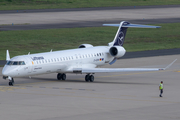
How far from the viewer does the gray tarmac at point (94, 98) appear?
23984 mm

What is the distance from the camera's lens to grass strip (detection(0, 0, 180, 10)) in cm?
11553

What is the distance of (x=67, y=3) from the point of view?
12350 centimetres

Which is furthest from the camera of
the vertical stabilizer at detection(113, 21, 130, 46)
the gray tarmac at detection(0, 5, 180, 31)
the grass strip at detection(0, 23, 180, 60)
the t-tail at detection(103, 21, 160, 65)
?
the gray tarmac at detection(0, 5, 180, 31)

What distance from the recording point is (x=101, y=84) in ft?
117

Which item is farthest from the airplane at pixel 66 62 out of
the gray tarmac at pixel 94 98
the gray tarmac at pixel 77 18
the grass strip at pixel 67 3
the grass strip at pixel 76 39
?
→ the grass strip at pixel 67 3

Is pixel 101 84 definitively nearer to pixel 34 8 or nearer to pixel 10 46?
pixel 10 46

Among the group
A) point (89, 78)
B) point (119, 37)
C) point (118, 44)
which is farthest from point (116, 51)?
point (89, 78)

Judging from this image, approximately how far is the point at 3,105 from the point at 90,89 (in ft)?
27.9

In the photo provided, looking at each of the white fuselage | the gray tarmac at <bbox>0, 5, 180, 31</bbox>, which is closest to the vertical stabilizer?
the white fuselage

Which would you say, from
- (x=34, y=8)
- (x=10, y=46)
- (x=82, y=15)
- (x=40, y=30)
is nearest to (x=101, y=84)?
(x=10, y=46)

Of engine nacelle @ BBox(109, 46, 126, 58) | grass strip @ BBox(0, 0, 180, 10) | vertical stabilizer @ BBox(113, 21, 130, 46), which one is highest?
grass strip @ BBox(0, 0, 180, 10)

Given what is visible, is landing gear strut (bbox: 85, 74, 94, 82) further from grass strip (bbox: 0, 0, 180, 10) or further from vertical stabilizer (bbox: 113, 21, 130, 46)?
grass strip (bbox: 0, 0, 180, 10)

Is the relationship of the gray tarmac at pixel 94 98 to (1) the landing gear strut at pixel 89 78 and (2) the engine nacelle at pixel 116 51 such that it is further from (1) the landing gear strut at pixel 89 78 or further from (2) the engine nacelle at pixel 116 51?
(2) the engine nacelle at pixel 116 51

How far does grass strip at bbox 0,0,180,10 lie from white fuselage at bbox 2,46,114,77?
7457 cm
